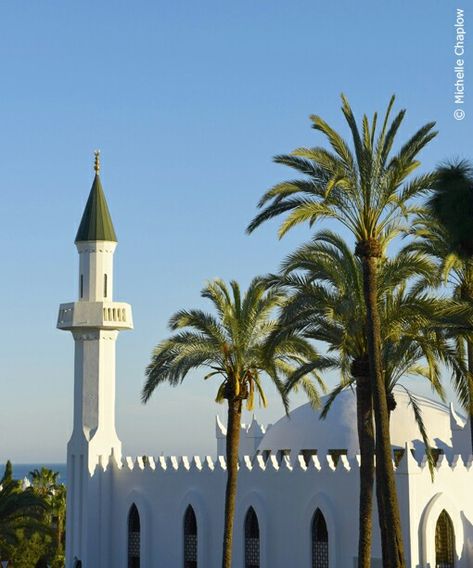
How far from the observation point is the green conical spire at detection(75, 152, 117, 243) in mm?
39594

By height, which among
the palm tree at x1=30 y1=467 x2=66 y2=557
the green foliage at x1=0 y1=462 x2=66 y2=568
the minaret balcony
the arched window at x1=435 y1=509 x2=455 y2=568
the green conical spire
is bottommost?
the arched window at x1=435 y1=509 x2=455 y2=568

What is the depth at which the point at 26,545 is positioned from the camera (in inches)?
1617

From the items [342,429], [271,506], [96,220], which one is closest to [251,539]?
[271,506]

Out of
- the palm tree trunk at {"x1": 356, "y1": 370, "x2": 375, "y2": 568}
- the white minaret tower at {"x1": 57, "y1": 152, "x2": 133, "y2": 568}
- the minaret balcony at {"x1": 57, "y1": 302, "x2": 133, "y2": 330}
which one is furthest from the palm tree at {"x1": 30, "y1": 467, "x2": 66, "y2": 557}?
the palm tree trunk at {"x1": 356, "y1": 370, "x2": 375, "y2": 568}

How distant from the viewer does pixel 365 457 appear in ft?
77.3

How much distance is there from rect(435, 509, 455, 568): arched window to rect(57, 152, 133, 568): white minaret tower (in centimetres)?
1339

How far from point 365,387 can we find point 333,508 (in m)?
8.43

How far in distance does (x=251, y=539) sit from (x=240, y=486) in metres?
1.63

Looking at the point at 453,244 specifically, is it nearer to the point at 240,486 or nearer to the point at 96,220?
the point at 240,486

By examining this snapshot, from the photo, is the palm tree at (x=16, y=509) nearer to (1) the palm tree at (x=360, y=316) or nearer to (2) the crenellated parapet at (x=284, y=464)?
(2) the crenellated parapet at (x=284, y=464)

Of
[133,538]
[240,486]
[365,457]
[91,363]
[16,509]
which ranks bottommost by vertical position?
[133,538]

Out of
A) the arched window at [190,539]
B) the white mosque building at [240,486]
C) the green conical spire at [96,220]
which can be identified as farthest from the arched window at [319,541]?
the green conical spire at [96,220]

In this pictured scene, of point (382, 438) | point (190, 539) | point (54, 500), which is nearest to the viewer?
point (382, 438)

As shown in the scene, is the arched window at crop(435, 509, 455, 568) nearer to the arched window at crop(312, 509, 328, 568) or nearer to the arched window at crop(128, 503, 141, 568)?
the arched window at crop(312, 509, 328, 568)
